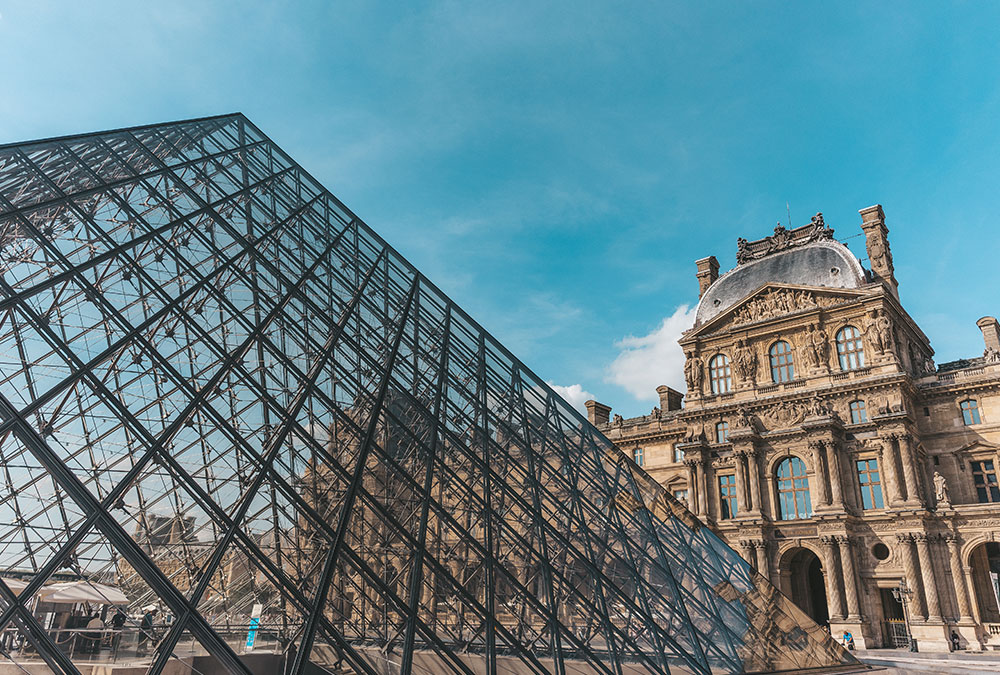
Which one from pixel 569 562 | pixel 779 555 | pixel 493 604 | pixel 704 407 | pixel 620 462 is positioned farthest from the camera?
pixel 704 407

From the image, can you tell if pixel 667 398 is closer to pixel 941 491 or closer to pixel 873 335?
pixel 873 335

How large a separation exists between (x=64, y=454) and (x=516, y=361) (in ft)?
39.0

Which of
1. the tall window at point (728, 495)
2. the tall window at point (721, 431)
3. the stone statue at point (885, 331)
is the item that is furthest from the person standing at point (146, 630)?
the stone statue at point (885, 331)

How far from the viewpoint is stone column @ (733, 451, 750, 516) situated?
119 ft

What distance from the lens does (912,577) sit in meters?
30.7

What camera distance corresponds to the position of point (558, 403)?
66.0 feet

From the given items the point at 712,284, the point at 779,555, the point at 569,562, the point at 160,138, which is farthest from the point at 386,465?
the point at 712,284

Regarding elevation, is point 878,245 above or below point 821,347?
above

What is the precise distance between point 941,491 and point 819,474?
516 centimetres

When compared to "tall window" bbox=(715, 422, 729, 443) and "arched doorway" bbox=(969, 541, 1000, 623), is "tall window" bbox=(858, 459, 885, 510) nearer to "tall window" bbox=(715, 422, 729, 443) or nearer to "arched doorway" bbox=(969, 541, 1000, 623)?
"arched doorway" bbox=(969, 541, 1000, 623)

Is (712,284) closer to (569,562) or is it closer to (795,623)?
(795,623)

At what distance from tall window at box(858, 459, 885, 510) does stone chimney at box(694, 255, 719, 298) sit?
16.2m

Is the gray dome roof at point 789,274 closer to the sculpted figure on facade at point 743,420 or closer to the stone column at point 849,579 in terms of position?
the sculpted figure on facade at point 743,420

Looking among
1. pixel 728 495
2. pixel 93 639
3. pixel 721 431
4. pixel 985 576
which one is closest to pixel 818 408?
pixel 721 431
